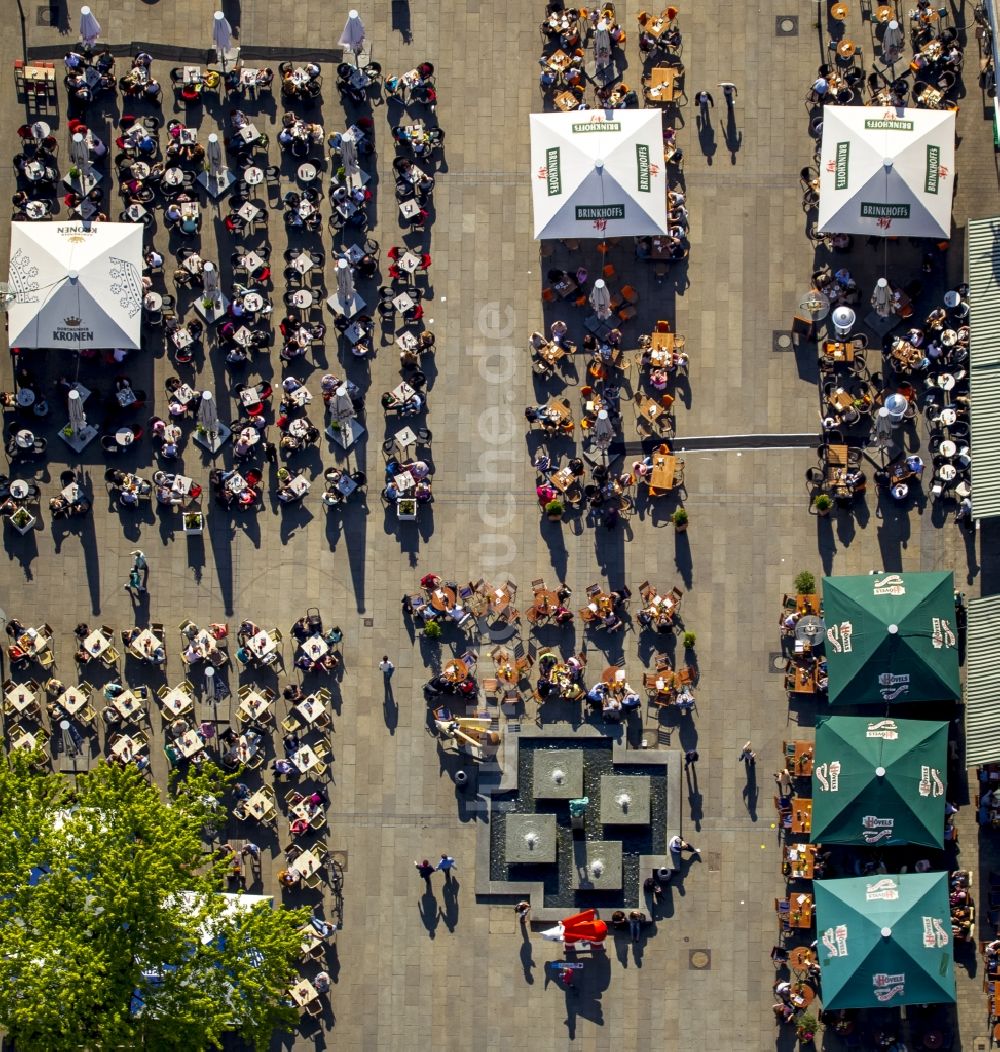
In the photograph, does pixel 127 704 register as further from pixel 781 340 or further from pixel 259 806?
pixel 781 340

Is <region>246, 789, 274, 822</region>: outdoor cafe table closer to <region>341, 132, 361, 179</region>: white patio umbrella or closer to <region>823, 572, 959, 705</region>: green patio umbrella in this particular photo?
<region>823, 572, 959, 705</region>: green patio umbrella

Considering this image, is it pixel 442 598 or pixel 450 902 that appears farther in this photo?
pixel 442 598

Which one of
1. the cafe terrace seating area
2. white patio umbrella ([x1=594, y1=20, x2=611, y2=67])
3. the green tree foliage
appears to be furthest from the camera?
white patio umbrella ([x1=594, y1=20, x2=611, y2=67])

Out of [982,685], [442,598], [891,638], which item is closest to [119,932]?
[442,598]

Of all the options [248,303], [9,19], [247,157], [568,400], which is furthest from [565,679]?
[9,19]

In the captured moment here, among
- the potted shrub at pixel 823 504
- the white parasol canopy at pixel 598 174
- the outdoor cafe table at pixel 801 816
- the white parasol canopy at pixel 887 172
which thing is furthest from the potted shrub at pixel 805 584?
the white parasol canopy at pixel 598 174

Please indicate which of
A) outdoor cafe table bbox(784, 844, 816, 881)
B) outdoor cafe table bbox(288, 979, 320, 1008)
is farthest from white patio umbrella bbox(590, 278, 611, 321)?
outdoor cafe table bbox(288, 979, 320, 1008)
